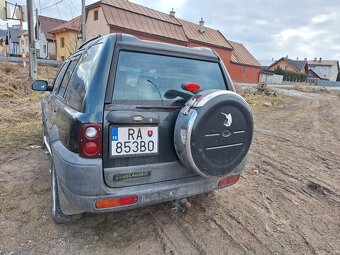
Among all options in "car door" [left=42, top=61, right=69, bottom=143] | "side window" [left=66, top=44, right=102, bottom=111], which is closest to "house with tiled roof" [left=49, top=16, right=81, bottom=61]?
"car door" [left=42, top=61, right=69, bottom=143]

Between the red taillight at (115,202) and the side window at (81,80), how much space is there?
30.2 inches

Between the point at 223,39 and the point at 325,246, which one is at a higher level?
the point at 223,39

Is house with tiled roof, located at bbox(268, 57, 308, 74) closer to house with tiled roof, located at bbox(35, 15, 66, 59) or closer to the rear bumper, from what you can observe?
house with tiled roof, located at bbox(35, 15, 66, 59)

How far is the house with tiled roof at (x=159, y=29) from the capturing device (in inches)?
1030

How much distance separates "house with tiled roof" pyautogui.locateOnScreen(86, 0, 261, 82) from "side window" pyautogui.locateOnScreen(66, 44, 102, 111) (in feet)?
78.5

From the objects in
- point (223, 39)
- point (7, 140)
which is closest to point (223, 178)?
point (7, 140)

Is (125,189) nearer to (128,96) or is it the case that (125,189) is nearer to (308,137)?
(128,96)

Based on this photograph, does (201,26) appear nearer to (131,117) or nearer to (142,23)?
(142,23)

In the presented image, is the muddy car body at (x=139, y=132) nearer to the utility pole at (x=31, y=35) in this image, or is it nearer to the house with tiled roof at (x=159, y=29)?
the utility pole at (x=31, y=35)

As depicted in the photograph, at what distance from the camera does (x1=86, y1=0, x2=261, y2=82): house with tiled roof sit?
1030 inches

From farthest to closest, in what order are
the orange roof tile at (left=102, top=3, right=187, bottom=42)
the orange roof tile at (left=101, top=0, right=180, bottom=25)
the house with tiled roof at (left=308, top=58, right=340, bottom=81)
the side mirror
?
the house with tiled roof at (left=308, top=58, right=340, bottom=81), the orange roof tile at (left=101, top=0, right=180, bottom=25), the orange roof tile at (left=102, top=3, right=187, bottom=42), the side mirror

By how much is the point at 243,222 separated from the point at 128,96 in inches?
71.9

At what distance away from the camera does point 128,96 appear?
2189mm

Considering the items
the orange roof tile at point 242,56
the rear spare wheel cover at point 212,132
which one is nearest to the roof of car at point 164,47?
the rear spare wheel cover at point 212,132
